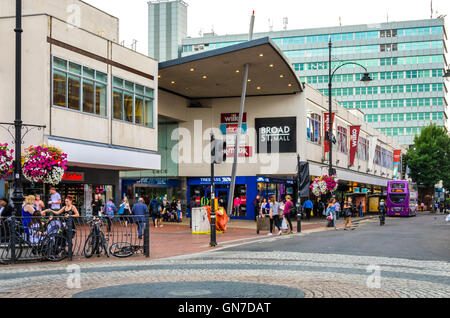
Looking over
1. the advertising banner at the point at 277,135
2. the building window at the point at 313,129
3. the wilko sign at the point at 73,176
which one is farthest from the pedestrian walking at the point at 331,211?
the building window at the point at 313,129

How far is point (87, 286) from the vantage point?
954cm

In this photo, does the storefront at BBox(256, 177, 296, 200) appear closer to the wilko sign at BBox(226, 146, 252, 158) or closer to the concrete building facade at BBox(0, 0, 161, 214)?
the wilko sign at BBox(226, 146, 252, 158)

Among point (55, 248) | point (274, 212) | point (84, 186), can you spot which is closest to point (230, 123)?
point (84, 186)

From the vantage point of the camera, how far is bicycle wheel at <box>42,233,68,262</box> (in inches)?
552

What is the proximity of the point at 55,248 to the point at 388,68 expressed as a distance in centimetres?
9175

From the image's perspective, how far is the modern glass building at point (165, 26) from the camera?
158m

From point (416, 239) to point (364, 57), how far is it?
82189 mm

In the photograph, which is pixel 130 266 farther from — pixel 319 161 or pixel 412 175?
pixel 412 175

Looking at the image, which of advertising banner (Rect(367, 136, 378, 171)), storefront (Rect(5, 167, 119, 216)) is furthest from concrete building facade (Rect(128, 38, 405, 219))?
advertising banner (Rect(367, 136, 378, 171))

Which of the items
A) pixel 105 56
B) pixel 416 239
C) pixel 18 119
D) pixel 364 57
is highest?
pixel 364 57

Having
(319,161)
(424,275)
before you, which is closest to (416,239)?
(424,275)

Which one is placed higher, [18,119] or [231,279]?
[18,119]
